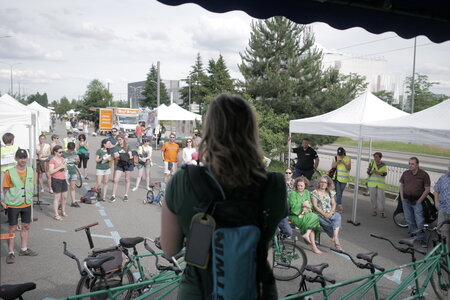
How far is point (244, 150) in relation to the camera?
4.81 feet

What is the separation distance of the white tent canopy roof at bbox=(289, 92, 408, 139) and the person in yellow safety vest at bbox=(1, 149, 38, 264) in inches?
270

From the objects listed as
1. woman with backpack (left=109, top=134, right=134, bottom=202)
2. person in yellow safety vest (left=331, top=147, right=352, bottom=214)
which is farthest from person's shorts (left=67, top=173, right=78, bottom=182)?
person in yellow safety vest (left=331, top=147, right=352, bottom=214)

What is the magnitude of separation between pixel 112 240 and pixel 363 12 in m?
5.80

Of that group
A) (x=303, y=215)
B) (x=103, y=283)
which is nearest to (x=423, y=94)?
(x=303, y=215)

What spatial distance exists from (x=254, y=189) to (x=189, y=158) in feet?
32.7

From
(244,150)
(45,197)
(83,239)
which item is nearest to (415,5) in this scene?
(244,150)

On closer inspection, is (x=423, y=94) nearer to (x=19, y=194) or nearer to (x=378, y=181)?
(x=378, y=181)

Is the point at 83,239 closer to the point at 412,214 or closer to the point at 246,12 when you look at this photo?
the point at 246,12

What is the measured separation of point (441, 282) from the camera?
4590 millimetres

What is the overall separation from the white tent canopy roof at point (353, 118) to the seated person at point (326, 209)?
2.43 m

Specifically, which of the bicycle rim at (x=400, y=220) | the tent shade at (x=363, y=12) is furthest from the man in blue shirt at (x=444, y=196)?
the tent shade at (x=363, y=12)

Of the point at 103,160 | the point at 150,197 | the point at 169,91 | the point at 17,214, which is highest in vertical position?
the point at 169,91

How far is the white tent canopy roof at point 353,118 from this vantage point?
30.3 feet

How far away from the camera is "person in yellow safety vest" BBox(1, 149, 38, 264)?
229 inches
